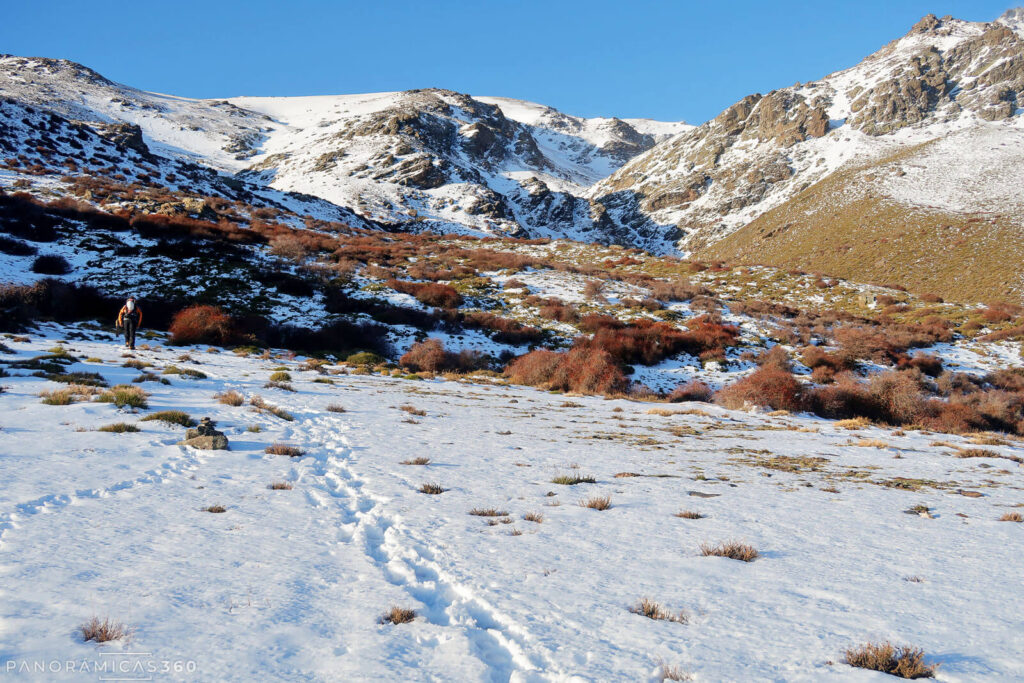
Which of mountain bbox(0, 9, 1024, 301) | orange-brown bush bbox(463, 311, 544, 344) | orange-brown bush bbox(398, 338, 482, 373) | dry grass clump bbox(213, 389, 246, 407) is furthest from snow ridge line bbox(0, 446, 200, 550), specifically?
mountain bbox(0, 9, 1024, 301)

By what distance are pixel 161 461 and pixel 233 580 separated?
3.77 m

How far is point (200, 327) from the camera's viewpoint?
19.7 m

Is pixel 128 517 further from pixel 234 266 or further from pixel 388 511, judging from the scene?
pixel 234 266

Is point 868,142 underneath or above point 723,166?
underneath

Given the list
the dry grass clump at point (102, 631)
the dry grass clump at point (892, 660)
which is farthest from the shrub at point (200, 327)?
the dry grass clump at point (892, 660)

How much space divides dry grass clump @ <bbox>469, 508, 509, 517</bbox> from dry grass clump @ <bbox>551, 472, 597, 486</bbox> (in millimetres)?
1509

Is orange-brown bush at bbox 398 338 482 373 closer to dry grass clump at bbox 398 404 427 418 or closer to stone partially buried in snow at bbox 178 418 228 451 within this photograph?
dry grass clump at bbox 398 404 427 418

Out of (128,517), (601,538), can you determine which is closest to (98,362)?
(128,517)

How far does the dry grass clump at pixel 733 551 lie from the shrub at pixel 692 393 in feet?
46.4

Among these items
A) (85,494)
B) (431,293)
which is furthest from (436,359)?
(85,494)

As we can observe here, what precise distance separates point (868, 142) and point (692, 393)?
348 ft

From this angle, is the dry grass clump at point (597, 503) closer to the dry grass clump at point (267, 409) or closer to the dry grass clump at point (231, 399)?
the dry grass clump at point (267, 409)

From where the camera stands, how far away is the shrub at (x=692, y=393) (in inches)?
728

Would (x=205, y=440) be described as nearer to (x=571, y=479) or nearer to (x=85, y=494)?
(x=85, y=494)
